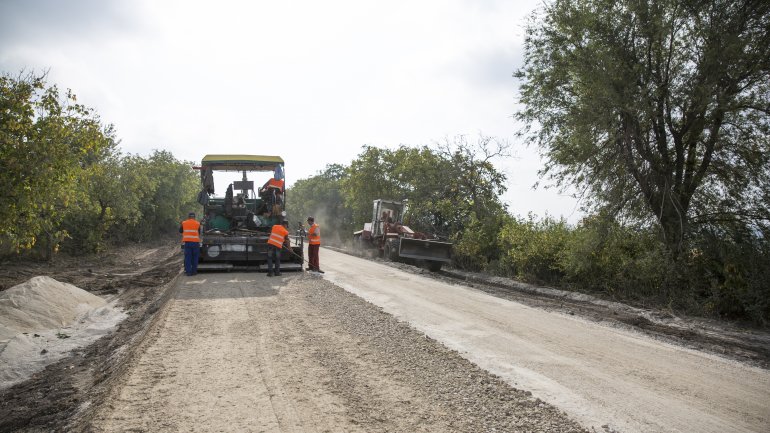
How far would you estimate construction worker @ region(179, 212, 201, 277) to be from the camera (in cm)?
1320

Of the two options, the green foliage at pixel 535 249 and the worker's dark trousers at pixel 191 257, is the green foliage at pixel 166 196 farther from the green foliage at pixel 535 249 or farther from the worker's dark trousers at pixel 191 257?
the green foliage at pixel 535 249

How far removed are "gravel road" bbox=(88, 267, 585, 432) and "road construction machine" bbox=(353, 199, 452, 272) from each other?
11997mm

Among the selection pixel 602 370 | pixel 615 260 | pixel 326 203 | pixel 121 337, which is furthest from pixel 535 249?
pixel 326 203

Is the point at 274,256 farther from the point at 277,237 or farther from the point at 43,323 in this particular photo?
the point at 43,323

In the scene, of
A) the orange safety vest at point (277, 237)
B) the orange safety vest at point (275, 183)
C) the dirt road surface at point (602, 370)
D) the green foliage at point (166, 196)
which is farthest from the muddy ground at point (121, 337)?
the green foliage at point (166, 196)

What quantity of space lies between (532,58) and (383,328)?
10574 millimetres

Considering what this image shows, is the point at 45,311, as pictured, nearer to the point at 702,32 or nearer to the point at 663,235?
the point at 663,235

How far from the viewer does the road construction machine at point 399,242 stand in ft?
65.2

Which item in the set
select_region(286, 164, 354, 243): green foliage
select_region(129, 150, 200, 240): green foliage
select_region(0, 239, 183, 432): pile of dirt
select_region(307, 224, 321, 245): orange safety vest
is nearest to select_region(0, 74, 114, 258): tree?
select_region(0, 239, 183, 432): pile of dirt

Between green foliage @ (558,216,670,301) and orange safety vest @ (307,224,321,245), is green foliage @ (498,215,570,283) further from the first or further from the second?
orange safety vest @ (307,224,321,245)

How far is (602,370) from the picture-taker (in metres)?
5.87

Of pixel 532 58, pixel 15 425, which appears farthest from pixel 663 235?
pixel 15 425

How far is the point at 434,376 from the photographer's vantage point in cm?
527

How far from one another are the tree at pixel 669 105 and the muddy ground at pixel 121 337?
258cm
